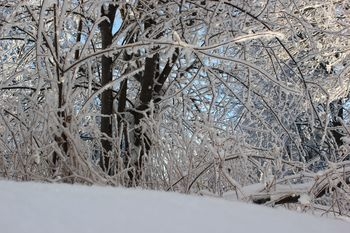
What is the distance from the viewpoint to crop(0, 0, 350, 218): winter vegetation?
10.3 ft

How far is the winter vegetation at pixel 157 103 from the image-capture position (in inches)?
124

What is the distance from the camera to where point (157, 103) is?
542cm

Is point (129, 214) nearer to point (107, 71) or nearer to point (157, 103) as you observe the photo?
point (107, 71)

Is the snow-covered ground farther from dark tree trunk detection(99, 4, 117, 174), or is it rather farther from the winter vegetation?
dark tree trunk detection(99, 4, 117, 174)

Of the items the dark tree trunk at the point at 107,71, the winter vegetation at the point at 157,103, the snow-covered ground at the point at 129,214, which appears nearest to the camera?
the snow-covered ground at the point at 129,214

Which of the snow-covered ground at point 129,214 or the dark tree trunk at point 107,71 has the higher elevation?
the dark tree trunk at point 107,71

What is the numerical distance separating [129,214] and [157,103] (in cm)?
398

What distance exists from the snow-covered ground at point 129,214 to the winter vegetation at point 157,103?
980mm

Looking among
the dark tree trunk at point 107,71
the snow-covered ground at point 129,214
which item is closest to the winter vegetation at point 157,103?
the dark tree trunk at point 107,71

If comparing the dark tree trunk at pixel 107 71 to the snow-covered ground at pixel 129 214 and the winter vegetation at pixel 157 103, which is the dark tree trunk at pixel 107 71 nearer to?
the winter vegetation at pixel 157 103

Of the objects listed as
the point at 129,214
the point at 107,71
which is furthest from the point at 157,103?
the point at 129,214

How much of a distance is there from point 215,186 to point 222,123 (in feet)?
9.67

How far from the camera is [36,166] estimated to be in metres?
3.41

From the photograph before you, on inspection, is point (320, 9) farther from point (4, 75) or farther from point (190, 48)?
point (190, 48)
